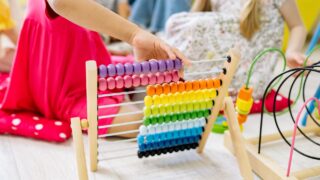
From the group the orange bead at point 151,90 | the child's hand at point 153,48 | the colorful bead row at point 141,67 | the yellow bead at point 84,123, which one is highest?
the child's hand at point 153,48

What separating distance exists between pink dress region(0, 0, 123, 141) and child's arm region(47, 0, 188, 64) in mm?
284

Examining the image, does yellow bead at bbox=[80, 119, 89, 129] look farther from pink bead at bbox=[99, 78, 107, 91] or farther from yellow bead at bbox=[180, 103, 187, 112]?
yellow bead at bbox=[180, 103, 187, 112]

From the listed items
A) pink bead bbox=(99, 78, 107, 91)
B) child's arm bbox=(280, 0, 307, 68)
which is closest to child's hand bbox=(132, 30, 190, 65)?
pink bead bbox=(99, 78, 107, 91)

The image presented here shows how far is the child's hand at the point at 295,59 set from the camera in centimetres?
97

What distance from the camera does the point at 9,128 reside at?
3.20 ft

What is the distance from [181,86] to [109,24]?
204mm

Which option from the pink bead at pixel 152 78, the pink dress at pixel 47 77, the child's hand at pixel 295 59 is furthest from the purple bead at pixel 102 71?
the child's hand at pixel 295 59

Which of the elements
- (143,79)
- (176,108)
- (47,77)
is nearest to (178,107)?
(176,108)

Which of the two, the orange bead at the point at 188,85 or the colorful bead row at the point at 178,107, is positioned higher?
the orange bead at the point at 188,85

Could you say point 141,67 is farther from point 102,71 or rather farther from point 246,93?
point 246,93

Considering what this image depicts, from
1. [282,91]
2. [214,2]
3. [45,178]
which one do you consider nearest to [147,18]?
[214,2]

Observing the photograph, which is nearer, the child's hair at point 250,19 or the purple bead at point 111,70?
the purple bead at point 111,70

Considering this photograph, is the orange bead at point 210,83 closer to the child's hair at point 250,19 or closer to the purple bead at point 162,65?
the purple bead at point 162,65

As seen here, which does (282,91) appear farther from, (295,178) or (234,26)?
(295,178)
